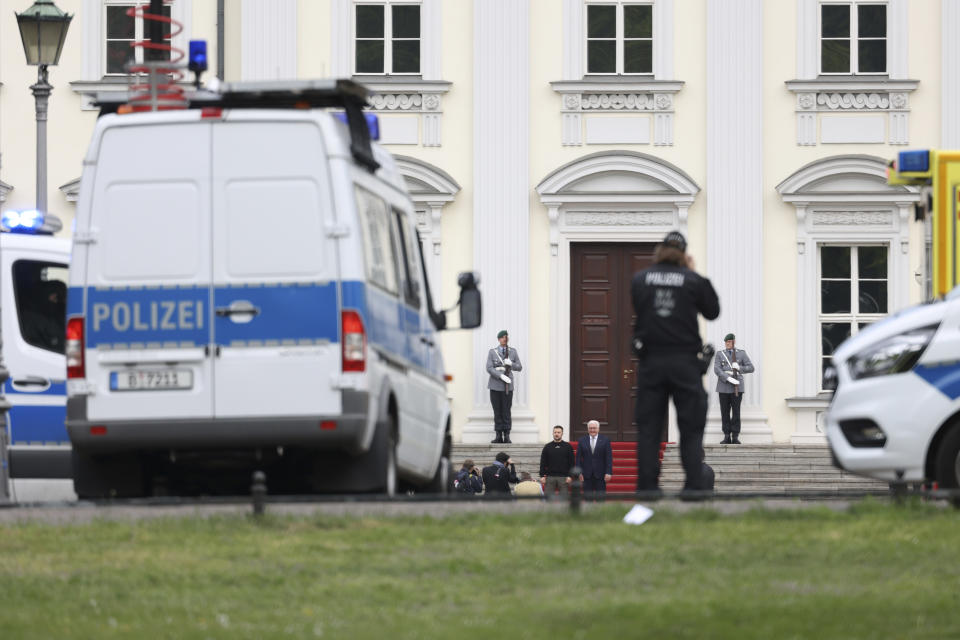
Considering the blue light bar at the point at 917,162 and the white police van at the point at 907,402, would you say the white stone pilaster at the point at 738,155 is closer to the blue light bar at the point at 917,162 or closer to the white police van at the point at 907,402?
the blue light bar at the point at 917,162

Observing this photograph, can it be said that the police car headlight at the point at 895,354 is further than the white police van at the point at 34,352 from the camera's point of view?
No

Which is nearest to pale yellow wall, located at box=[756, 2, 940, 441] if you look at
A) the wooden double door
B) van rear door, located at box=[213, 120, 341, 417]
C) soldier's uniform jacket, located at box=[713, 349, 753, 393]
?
soldier's uniform jacket, located at box=[713, 349, 753, 393]

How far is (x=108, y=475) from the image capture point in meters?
12.9

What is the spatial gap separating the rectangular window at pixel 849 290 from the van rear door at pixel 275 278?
20070 millimetres

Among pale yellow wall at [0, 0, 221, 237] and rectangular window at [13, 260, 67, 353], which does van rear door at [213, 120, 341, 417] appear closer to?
rectangular window at [13, 260, 67, 353]

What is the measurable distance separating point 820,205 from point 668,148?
2435mm

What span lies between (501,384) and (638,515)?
19375 millimetres

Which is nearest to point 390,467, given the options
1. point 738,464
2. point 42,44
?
point 42,44

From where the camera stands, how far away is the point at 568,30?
104 ft

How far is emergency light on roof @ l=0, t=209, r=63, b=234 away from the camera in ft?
55.2

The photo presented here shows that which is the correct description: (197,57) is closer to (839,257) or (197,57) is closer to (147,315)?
(147,315)

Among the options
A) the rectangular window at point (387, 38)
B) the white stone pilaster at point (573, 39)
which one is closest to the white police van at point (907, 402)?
the white stone pilaster at point (573, 39)

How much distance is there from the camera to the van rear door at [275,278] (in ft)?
40.1

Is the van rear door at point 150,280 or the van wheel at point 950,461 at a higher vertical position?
the van rear door at point 150,280
